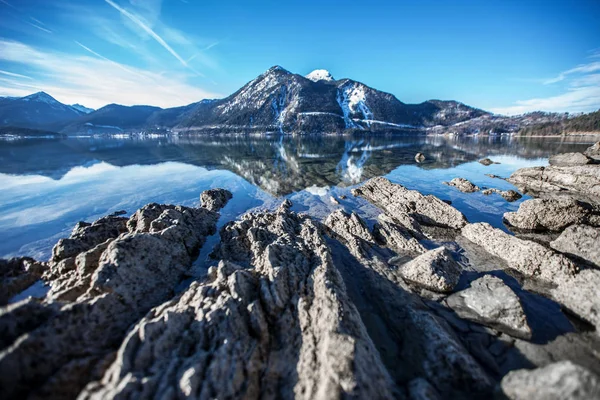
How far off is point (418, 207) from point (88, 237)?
21.1 meters

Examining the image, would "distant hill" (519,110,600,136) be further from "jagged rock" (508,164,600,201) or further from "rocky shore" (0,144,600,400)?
"rocky shore" (0,144,600,400)

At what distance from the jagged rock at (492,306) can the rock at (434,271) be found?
577 millimetres

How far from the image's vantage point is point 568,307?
8820 millimetres

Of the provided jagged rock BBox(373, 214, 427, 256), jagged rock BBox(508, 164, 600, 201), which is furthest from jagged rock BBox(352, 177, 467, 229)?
jagged rock BBox(508, 164, 600, 201)

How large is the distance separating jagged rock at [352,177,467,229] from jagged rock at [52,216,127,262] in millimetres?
17861

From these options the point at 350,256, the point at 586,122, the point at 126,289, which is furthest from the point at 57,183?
the point at 586,122

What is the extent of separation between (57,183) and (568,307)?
151 feet

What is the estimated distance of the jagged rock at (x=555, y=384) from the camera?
485 cm

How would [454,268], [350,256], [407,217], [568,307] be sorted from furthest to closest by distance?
[407,217], [350,256], [454,268], [568,307]

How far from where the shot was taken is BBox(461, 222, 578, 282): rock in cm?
1017

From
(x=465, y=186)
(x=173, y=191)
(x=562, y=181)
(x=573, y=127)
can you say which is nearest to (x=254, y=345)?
(x=173, y=191)

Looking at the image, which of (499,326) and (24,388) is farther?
(499,326)

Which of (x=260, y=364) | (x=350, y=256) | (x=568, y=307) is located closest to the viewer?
(x=260, y=364)

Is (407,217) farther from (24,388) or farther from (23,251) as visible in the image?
(23,251)
